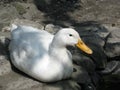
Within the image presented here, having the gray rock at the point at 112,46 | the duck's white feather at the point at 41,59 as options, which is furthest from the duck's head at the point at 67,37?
the gray rock at the point at 112,46

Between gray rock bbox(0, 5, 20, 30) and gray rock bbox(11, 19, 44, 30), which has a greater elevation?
gray rock bbox(11, 19, 44, 30)

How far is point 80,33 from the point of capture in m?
6.84

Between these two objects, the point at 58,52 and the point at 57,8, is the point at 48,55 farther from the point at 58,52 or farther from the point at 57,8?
the point at 57,8

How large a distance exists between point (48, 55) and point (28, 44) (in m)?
0.37

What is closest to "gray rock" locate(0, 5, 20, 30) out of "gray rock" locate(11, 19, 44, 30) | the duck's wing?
"gray rock" locate(11, 19, 44, 30)

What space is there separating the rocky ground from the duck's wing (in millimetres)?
276

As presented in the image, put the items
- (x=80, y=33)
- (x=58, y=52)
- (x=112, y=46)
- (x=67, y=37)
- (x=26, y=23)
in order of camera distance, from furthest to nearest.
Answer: (x=26, y=23), (x=80, y=33), (x=112, y=46), (x=58, y=52), (x=67, y=37)

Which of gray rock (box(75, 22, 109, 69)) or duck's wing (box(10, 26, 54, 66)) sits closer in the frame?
A: duck's wing (box(10, 26, 54, 66))

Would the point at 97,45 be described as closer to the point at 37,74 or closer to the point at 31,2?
the point at 37,74

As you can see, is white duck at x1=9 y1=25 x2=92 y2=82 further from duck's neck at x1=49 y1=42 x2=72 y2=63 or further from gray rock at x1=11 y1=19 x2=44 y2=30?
gray rock at x1=11 y1=19 x2=44 y2=30

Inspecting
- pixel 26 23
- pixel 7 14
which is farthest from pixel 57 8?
pixel 26 23

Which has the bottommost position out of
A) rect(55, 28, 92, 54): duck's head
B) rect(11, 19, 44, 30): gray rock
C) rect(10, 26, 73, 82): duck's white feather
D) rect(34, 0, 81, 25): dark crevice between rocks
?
rect(34, 0, 81, 25): dark crevice between rocks

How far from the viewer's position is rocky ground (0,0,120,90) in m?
5.63

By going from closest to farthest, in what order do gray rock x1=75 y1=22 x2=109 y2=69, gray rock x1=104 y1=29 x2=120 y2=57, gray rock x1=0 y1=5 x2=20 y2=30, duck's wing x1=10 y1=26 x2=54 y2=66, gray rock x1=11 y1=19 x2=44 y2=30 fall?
duck's wing x1=10 y1=26 x2=54 y2=66
gray rock x1=75 y1=22 x2=109 y2=69
gray rock x1=104 y1=29 x2=120 y2=57
gray rock x1=11 y1=19 x2=44 y2=30
gray rock x1=0 y1=5 x2=20 y2=30
